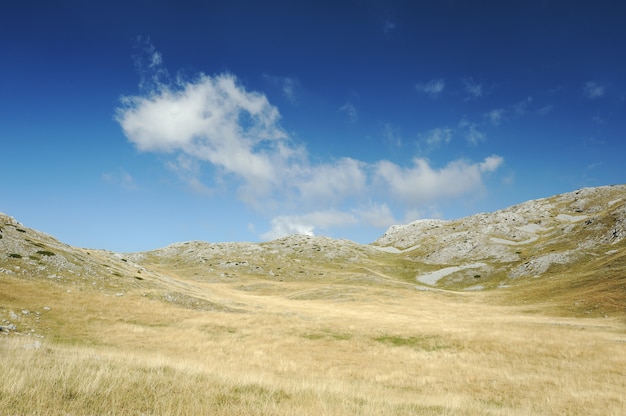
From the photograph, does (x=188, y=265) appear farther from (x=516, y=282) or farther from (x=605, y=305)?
(x=605, y=305)

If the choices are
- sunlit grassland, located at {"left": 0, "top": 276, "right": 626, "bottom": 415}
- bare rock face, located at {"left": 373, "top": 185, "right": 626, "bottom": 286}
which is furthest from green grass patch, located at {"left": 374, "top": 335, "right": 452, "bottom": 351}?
bare rock face, located at {"left": 373, "top": 185, "right": 626, "bottom": 286}

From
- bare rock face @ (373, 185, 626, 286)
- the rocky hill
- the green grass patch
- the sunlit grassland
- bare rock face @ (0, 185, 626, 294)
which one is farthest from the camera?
bare rock face @ (373, 185, 626, 286)

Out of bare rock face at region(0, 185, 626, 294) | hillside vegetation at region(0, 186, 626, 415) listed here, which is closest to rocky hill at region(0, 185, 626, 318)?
bare rock face at region(0, 185, 626, 294)

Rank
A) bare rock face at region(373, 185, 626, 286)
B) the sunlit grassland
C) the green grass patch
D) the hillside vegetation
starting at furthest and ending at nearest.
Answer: bare rock face at region(373, 185, 626, 286) < the green grass patch < the hillside vegetation < the sunlit grassland

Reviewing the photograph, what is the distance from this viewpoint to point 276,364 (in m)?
23.7

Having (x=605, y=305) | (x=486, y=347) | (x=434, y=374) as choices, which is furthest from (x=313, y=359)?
(x=605, y=305)

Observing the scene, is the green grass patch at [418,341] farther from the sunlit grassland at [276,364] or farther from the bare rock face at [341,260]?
the bare rock face at [341,260]

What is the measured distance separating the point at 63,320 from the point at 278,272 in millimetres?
116442

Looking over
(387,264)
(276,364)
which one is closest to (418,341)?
(276,364)

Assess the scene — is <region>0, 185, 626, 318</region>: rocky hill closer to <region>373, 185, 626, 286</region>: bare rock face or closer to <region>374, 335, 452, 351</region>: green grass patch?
<region>373, 185, 626, 286</region>: bare rock face

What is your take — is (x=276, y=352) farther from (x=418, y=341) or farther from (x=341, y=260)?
(x=341, y=260)

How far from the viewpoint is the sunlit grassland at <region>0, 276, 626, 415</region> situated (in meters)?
9.69

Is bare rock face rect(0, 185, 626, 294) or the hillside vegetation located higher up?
bare rock face rect(0, 185, 626, 294)

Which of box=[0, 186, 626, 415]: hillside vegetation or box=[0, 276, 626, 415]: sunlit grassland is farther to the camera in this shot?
box=[0, 186, 626, 415]: hillside vegetation
